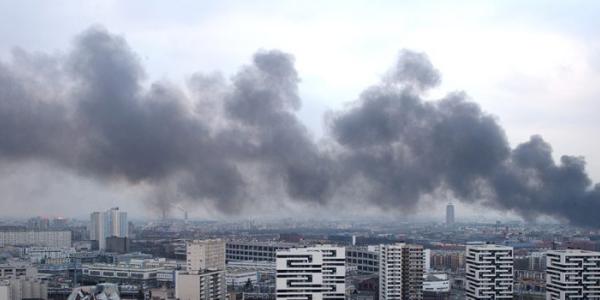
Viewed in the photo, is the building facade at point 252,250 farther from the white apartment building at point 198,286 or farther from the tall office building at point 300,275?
the tall office building at point 300,275

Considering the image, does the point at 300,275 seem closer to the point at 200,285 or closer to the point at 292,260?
the point at 292,260

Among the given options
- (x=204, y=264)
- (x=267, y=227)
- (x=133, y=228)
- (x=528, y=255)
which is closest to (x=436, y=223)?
(x=267, y=227)

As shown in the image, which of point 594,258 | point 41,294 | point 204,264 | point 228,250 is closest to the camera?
point 594,258

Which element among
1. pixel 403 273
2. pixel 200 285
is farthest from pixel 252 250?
pixel 403 273

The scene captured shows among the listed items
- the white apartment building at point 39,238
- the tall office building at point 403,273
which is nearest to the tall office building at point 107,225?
the white apartment building at point 39,238

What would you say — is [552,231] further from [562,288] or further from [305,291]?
[305,291]
